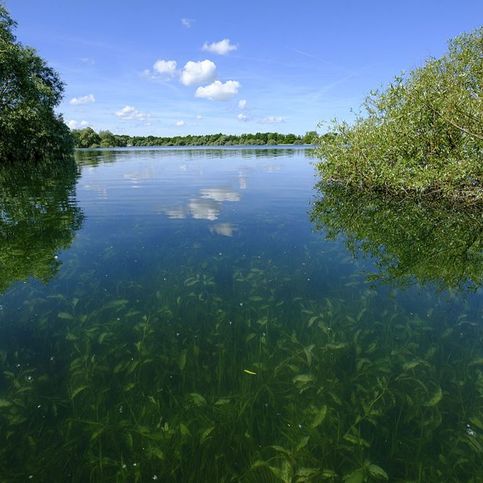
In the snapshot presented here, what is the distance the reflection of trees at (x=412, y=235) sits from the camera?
43.1ft

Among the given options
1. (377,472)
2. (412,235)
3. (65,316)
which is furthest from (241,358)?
(412,235)

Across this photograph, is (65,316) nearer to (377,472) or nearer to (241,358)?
(241,358)

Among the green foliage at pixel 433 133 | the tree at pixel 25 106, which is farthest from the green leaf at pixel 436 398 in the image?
the tree at pixel 25 106

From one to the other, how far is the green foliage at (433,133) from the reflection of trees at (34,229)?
22.7 meters

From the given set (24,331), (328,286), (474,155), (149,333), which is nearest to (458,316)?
(328,286)

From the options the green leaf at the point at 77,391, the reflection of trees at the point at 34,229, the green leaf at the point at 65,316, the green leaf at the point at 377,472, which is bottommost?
the green leaf at the point at 377,472

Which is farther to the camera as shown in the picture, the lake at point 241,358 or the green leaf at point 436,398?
the green leaf at point 436,398

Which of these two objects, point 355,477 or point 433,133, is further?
point 433,133

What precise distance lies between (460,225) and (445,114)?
7845 millimetres

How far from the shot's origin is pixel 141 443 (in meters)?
5.57

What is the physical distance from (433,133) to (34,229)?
27061 millimetres

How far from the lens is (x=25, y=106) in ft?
167

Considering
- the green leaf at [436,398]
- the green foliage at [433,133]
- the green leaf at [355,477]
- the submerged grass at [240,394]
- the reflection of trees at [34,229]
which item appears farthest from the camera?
the green foliage at [433,133]

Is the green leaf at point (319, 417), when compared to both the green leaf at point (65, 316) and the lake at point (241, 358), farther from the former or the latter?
the green leaf at point (65, 316)
